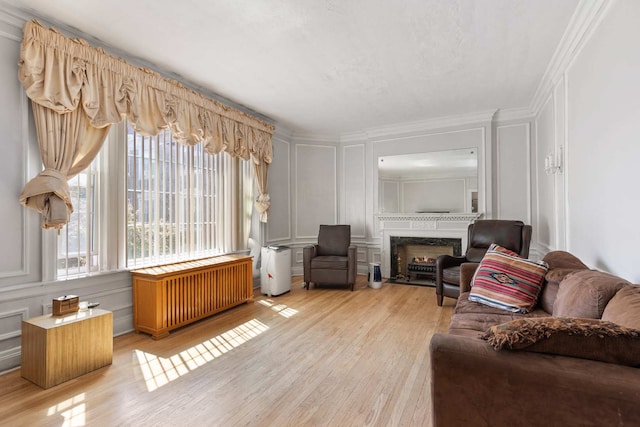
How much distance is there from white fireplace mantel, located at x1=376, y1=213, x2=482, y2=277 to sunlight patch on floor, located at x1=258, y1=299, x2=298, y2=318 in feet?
6.97

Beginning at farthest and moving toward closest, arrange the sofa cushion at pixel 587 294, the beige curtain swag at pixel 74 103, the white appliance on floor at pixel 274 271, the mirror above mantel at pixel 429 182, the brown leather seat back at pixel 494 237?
the mirror above mantel at pixel 429 182, the white appliance on floor at pixel 274 271, the brown leather seat back at pixel 494 237, the beige curtain swag at pixel 74 103, the sofa cushion at pixel 587 294

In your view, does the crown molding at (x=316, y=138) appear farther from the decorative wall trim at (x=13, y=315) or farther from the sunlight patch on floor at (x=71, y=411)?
the sunlight patch on floor at (x=71, y=411)

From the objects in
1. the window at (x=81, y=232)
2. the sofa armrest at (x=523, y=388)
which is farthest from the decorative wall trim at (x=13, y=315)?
the sofa armrest at (x=523, y=388)

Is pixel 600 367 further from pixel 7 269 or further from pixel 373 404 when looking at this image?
pixel 7 269

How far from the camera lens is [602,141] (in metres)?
2.08

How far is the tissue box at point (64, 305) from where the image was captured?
2.25 meters

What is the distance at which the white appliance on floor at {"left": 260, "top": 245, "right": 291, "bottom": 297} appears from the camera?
430 cm

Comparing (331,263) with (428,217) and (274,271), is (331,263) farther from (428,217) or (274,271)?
(428,217)

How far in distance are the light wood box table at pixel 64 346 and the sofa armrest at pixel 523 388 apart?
7.74 feet

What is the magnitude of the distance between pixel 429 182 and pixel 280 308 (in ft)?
9.97

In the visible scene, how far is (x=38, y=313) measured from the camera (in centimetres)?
239

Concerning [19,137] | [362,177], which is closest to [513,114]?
[362,177]

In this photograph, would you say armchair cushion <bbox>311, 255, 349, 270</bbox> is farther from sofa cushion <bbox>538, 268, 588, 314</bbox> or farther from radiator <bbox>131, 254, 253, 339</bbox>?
sofa cushion <bbox>538, 268, 588, 314</bbox>

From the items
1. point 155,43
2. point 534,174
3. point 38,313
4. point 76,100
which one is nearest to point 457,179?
point 534,174
